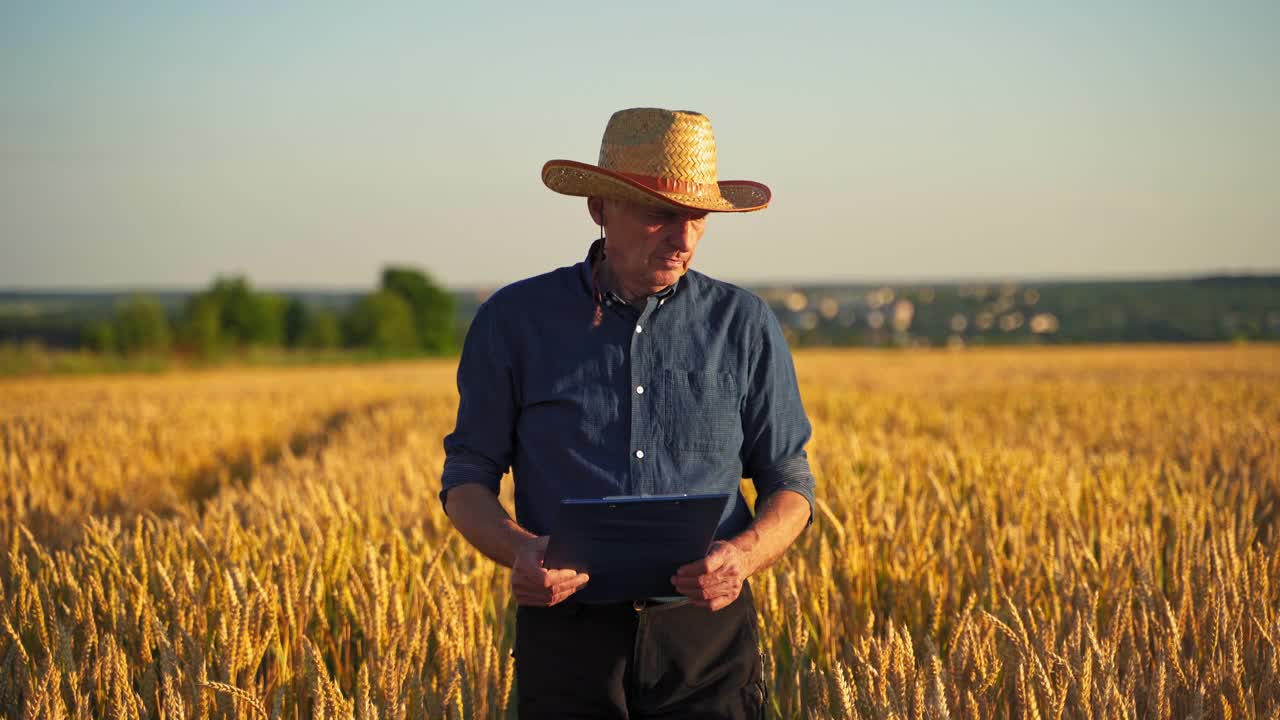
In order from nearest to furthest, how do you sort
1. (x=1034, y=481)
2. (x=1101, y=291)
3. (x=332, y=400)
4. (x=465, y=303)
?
(x=1034, y=481), (x=332, y=400), (x=1101, y=291), (x=465, y=303)

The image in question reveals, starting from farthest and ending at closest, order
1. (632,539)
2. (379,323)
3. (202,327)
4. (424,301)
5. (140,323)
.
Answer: (424,301) → (379,323) → (140,323) → (202,327) → (632,539)

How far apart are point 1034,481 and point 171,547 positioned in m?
3.69

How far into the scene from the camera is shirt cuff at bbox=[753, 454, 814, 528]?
218 cm

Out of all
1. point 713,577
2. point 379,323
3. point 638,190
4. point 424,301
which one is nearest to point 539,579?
point 713,577

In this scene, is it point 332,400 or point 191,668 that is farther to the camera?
point 332,400

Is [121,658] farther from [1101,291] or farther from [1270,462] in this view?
[1101,291]

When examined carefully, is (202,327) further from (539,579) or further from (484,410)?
(539,579)

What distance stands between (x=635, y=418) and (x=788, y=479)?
34cm

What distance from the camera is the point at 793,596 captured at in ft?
8.59

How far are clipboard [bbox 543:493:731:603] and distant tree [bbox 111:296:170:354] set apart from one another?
61753 millimetres

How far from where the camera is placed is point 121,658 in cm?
212

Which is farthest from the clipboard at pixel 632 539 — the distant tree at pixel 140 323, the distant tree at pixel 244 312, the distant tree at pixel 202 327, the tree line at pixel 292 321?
the distant tree at pixel 244 312

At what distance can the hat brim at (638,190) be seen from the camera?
2.03 metres

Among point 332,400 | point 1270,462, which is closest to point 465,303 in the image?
point 332,400
